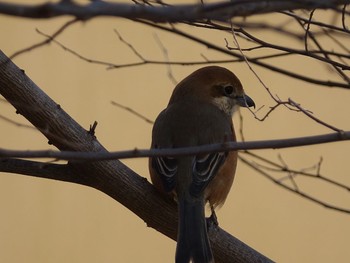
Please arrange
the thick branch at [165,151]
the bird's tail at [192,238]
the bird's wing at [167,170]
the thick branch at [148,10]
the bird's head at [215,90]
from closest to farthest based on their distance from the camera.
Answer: the thick branch at [148,10]
the thick branch at [165,151]
the bird's tail at [192,238]
the bird's wing at [167,170]
the bird's head at [215,90]

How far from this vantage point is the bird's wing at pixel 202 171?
137 inches

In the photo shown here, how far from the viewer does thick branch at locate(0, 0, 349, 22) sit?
1.30 m

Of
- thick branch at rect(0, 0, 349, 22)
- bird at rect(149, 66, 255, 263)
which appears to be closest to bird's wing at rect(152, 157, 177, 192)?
bird at rect(149, 66, 255, 263)

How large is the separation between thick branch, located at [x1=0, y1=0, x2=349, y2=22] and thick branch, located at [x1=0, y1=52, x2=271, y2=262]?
138 centimetres

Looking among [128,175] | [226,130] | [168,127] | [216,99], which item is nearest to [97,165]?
[128,175]

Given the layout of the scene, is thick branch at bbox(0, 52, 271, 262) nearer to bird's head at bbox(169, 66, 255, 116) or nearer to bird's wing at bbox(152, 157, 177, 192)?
bird's wing at bbox(152, 157, 177, 192)

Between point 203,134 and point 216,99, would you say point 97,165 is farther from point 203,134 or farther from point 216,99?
point 216,99

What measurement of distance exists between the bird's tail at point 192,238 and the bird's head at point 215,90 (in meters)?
0.90

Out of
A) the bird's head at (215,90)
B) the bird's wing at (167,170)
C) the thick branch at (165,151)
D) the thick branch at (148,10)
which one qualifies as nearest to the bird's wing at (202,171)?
the bird's wing at (167,170)

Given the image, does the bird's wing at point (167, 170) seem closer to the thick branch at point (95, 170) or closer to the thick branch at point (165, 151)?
the thick branch at point (95, 170)

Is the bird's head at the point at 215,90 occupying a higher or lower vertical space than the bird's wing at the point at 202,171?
higher

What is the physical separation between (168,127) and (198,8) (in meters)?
2.33

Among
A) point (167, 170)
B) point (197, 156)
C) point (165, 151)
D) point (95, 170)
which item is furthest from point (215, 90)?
point (165, 151)

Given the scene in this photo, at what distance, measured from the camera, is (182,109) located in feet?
12.8
